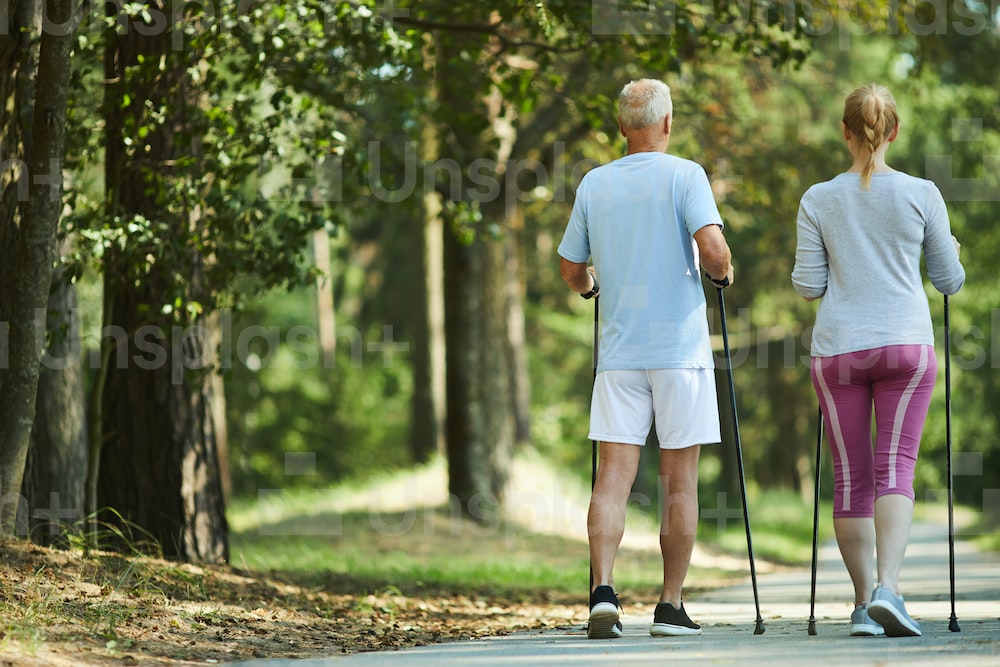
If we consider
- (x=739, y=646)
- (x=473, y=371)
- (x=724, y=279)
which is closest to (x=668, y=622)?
(x=739, y=646)

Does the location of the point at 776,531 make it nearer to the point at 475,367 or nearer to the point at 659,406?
the point at 475,367

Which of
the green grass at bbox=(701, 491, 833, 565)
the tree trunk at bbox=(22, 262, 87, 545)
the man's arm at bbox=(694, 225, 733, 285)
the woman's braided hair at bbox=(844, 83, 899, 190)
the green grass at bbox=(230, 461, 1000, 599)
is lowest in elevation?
the green grass at bbox=(701, 491, 833, 565)

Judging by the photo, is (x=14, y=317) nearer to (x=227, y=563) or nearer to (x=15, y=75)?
(x=15, y=75)

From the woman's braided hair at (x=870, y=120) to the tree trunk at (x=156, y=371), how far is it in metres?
4.21

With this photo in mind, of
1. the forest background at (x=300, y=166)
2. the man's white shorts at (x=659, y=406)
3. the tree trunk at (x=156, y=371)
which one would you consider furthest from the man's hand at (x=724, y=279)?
the tree trunk at (x=156, y=371)

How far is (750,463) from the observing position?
48.2 meters

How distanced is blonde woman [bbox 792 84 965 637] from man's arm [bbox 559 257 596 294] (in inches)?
36.7

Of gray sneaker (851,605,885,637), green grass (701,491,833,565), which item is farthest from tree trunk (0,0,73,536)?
green grass (701,491,833,565)

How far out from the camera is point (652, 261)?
5.47 meters

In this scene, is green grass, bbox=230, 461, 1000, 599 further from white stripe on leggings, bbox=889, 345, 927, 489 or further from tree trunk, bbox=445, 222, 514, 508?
white stripe on leggings, bbox=889, 345, 927, 489

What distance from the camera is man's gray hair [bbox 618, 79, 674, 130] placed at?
557cm

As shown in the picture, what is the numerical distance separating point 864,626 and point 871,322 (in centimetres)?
125

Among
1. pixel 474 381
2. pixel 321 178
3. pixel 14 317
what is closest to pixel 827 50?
pixel 474 381

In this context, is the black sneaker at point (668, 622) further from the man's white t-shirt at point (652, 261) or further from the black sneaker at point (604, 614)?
the man's white t-shirt at point (652, 261)
